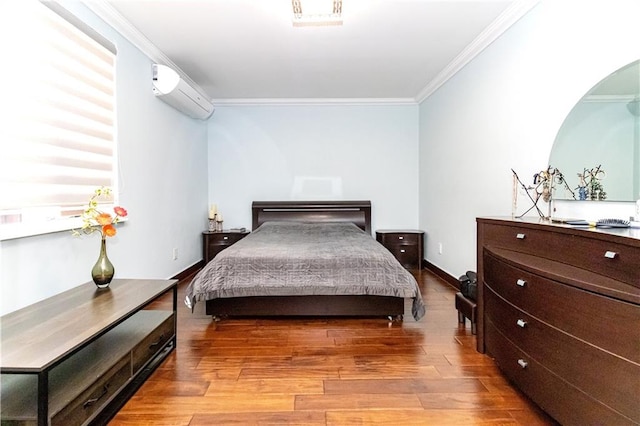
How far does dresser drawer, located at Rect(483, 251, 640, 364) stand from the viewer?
1.19 m

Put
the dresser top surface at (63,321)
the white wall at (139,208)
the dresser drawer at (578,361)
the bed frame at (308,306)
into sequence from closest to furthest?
the dresser drawer at (578,361), the dresser top surface at (63,321), the white wall at (139,208), the bed frame at (308,306)

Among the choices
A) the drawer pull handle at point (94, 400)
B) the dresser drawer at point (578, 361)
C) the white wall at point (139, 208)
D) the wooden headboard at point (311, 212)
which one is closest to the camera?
the dresser drawer at point (578, 361)

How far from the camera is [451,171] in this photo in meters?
4.01

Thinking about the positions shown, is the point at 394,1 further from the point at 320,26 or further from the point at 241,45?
the point at 241,45

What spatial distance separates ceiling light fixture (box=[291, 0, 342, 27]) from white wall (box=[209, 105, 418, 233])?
2.40 meters

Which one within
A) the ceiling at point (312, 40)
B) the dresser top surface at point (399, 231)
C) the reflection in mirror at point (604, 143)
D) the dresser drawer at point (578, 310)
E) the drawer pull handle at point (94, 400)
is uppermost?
the ceiling at point (312, 40)

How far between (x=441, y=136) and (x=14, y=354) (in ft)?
14.1

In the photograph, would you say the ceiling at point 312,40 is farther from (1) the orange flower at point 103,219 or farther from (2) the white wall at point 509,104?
(1) the orange flower at point 103,219

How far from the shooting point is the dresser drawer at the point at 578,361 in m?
1.18

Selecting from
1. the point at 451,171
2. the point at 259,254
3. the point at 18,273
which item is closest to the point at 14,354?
the point at 18,273

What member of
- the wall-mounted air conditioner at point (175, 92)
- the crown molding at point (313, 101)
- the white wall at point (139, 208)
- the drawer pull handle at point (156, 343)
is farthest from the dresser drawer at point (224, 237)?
the drawer pull handle at point (156, 343)

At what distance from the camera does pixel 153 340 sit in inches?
84.6

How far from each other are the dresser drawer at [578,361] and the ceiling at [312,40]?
7.28 feet

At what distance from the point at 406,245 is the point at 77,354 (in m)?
3.98
